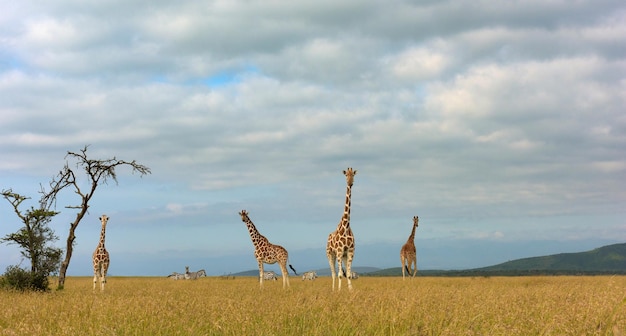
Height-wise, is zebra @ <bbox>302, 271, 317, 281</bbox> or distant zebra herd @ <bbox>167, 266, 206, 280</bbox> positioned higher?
distant zebra herd @ <bbox>167, 266, 206, 280</bbox>

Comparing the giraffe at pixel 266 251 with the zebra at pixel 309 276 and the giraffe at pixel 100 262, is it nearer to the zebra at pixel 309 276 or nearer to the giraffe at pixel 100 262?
the giraffe at pixel 100 262

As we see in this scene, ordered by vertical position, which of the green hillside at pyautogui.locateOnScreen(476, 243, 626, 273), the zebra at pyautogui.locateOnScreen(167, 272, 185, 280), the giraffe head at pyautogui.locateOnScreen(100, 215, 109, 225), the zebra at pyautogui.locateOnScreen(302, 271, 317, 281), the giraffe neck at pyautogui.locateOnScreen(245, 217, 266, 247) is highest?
the giraffe head at pyautogui.locateOnScreen(100, 215, 109, 225)

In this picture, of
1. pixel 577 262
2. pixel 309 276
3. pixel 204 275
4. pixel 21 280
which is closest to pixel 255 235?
pixel 21 280

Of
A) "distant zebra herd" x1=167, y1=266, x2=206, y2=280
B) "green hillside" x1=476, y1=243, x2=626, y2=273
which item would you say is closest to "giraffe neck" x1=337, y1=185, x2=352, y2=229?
"distant zebra herd" x1=167, y1=266, x2=206, y2=280

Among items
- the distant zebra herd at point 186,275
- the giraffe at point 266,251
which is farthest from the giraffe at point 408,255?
the distant zebra herd at point 186,275

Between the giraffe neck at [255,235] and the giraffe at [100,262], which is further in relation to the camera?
the giraffe neck at [255,235]

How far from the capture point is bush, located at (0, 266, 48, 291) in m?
23.8

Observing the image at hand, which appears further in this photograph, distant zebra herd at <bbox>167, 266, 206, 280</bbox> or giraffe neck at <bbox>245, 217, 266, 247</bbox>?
distant zebra herd at <bbox>167, 266, 206, 280</bbox>

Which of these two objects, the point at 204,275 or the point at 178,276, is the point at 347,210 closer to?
the point at 178,276

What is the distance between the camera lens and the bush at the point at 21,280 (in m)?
23.8

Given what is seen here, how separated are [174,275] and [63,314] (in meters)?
43.2

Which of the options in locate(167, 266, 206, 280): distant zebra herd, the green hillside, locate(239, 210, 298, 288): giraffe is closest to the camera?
locate(239, 210, 298, 288): giraffe

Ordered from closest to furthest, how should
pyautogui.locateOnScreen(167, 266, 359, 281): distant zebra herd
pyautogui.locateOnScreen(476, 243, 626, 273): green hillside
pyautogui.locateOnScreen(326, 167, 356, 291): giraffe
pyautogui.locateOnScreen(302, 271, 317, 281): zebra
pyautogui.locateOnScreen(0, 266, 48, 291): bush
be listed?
pyautogui.locateOnScreen(326, 167, 356, 291): giraffe, pyautogui.locateOnScreen(0, 266, 48, 291): bush, pyautogui.locateOnScreen(167, 266, 359, 281): distant zebra herd, pyautogui.locateOnScreen(302, 271, 317, 281): zebra, pyautogui.locateOnScreen(476, 243, 626, 273): green hillside

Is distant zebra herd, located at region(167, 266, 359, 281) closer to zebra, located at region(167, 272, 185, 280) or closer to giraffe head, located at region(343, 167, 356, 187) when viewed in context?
zebra, located at region(167, 272, 185, 280)
